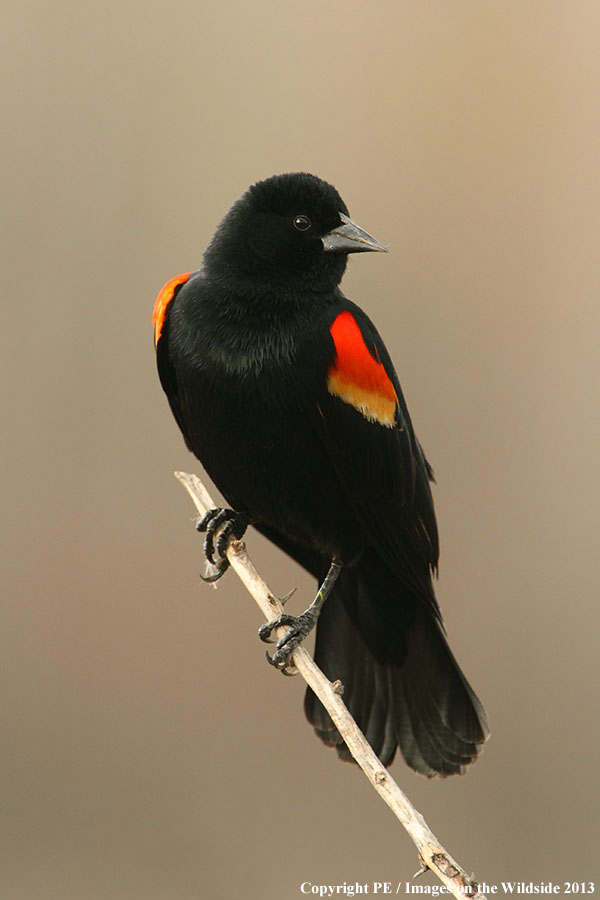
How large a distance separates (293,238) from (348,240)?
0.12m

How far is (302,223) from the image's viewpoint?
208 cm

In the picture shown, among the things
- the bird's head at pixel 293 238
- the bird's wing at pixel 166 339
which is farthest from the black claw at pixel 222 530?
the bird's head at pixel 293 238

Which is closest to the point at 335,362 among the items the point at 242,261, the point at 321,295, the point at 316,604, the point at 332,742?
the point at 321,295

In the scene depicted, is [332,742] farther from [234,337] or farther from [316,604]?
[234,337]

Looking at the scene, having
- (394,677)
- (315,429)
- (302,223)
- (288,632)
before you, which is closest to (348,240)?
(302,223)

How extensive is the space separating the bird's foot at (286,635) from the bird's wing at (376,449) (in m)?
0.24

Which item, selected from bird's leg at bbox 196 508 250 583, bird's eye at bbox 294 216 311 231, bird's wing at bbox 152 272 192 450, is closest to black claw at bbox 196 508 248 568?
bird's leg at bbox 196 508 250 583

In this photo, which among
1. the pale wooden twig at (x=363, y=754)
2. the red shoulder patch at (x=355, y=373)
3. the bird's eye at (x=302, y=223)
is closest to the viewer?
the pale wooden twig at (x=363, y=754)

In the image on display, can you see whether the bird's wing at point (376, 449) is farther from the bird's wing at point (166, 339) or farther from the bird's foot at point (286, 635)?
the bird's wing at point (166, 339)

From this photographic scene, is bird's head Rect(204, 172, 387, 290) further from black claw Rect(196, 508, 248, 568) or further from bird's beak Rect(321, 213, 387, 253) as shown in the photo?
black claw Rect(196, 508, 248, 568)

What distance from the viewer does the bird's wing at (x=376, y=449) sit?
78.4 inches

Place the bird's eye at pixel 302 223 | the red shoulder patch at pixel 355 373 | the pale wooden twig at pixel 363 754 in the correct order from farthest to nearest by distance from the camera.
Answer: the bird's eye at pixel 302 223 → the red shoulder patch at pixel 355 373 → the pale wooden twig at pixel 363 754

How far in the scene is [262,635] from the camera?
6.73ft

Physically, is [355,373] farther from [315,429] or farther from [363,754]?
[363,754]
